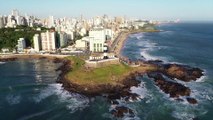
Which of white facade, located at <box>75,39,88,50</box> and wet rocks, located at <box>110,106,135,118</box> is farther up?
white facade, located at <box>75,39,88,50</box>

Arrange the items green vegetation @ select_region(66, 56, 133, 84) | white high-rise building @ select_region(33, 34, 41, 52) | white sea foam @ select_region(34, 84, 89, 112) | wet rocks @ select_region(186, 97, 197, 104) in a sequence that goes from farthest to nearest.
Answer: white high-rise building @ select_region(33, 34, 41, 52)
green vegetation @ select_region(66, 56, 133, 84)
wet rocks @ select_region(186, 97, 197, 104)
white sea foam @ select_region(34, 84, 89, 112)

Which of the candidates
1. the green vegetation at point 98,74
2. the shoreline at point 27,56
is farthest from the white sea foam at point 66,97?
the shoreline at point 27,56

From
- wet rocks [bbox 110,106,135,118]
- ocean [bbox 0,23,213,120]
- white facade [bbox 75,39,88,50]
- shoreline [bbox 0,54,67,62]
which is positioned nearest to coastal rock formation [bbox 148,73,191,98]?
ocean [bbox 0,23,213,120]

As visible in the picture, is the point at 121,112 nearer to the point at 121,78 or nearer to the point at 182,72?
the point at 121,78

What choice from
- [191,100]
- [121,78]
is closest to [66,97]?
[121,78]

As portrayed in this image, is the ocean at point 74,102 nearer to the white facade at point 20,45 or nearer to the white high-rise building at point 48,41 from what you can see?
the white facade at point 20,45

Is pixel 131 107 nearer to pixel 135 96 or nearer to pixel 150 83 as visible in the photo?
pixel 135 96

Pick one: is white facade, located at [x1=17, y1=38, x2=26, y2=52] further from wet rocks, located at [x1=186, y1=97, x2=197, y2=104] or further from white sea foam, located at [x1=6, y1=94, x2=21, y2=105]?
wet rocks, located at [x1=186, y1=97, x2=197, y2=104]
